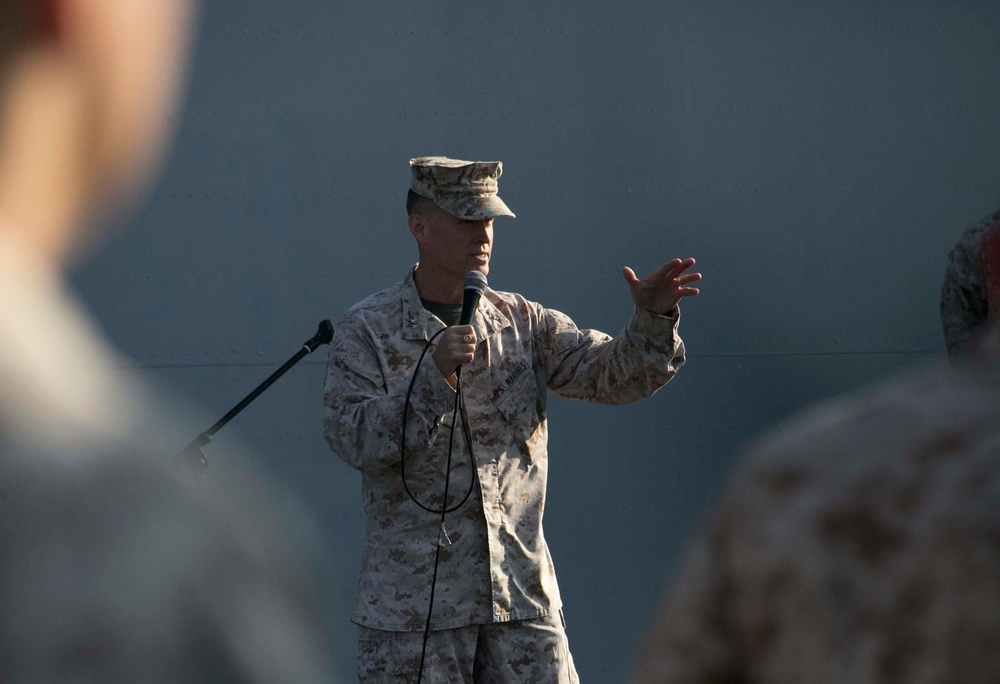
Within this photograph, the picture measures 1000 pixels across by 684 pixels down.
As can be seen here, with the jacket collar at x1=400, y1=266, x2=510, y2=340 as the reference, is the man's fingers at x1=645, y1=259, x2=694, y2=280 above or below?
above

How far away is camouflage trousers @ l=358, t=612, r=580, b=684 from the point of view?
8.50 feet

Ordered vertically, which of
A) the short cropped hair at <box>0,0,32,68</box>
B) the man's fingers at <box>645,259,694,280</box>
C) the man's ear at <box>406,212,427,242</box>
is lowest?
the man's fingers at <box>645,259,694,280</box>

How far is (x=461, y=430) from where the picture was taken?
8.82 ft

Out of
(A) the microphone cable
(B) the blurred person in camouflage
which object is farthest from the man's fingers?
(B) the blurred person in camouflage

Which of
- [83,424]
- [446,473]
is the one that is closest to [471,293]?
[446,473]

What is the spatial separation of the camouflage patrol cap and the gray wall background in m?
1.04

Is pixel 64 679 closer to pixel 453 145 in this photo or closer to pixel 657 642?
pixel 657 642

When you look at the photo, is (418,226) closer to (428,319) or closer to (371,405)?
(428,319)

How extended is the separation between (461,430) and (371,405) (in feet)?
0.67

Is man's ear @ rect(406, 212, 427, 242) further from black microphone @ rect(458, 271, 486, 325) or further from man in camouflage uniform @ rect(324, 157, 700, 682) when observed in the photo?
black microphone @ rect(458, 271, 486, 325)

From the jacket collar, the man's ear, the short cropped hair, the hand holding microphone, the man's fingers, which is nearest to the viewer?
the short cropped hair

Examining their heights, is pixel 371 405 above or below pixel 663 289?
below

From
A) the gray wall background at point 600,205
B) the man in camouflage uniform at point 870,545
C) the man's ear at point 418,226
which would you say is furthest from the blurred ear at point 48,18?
the gray wall background at point 600,205

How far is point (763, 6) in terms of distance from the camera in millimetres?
4094
